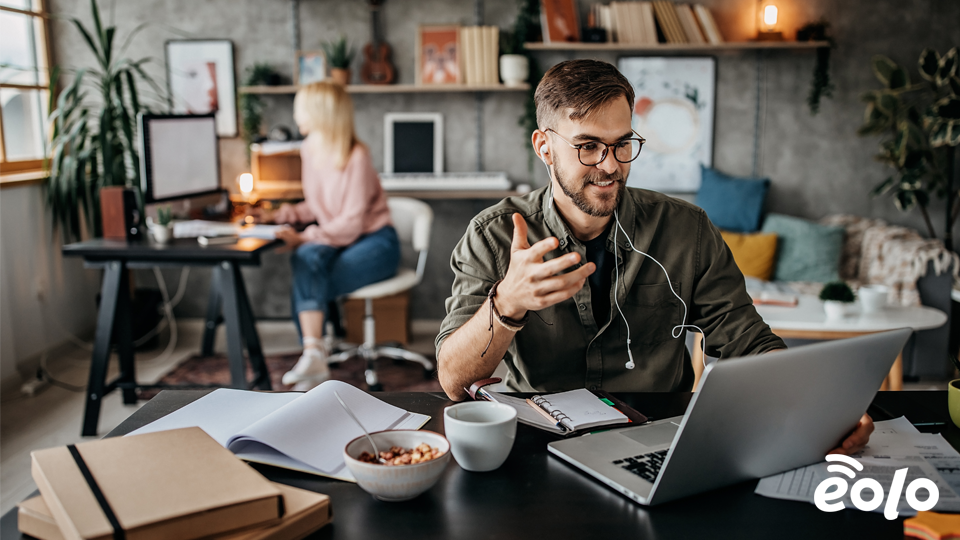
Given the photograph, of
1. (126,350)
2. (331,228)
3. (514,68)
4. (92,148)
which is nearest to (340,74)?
(514,68)

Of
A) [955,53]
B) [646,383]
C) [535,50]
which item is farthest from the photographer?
[535,50]

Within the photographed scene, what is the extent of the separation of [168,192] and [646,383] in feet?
7.91

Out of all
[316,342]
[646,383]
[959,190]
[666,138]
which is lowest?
[316,342]

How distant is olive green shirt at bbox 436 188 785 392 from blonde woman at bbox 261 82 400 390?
5.93ft

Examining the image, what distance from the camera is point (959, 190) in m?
3.62

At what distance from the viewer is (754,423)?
0.83m

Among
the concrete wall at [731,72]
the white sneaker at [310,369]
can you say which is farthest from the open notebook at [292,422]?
the concrete wall at [731,72]

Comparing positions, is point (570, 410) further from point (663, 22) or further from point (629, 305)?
point (663, 22)

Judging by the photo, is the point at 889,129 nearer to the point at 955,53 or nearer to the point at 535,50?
the point at 955,53

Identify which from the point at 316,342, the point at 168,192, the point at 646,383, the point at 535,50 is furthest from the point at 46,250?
the point at 646,383

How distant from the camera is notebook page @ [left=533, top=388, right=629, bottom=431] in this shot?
1.05 meters

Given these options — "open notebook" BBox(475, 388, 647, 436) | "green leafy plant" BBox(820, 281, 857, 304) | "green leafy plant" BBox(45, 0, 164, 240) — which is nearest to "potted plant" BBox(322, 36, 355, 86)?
"green leafy plant" BBox(45, 0, 164, 240)

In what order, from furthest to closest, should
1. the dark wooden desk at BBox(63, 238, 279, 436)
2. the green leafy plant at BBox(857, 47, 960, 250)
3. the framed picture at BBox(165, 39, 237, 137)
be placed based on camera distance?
1. the framed picture at BBox(165, 39, 237, 137)
2. the green leafy plant at BBox(857, 47, 960, 250)
3. the dark wooden desk at BBox(63, 238, 279, 436)

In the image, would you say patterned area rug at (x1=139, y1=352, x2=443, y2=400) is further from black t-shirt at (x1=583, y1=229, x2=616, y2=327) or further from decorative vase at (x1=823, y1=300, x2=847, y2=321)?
black t-shirt at (x1=583, y1=229, x2=616, y2=327)
